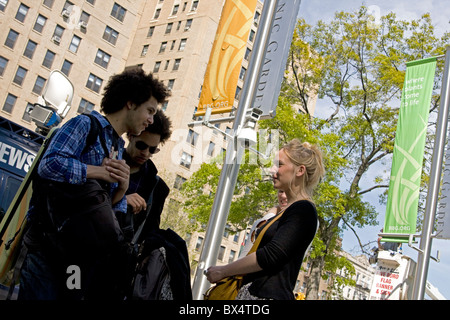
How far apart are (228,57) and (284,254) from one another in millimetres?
7062

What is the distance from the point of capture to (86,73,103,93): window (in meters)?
51.3

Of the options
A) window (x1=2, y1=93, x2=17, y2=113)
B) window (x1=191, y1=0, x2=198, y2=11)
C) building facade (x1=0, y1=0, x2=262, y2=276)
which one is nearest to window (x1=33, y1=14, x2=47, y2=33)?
building facade (x1=0, y1=0, x2=262, y2=276)

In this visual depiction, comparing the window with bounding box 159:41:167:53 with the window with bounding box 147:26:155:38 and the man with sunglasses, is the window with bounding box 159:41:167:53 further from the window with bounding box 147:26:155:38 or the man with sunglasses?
the man with sunglasses

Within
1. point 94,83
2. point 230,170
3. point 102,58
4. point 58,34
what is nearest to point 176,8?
point 102,58

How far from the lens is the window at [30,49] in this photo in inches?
1822

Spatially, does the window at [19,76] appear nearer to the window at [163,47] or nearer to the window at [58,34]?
the window at [58,34]

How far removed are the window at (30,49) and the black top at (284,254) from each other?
157 ft

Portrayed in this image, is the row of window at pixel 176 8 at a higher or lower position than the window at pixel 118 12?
higher

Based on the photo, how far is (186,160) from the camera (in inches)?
2210

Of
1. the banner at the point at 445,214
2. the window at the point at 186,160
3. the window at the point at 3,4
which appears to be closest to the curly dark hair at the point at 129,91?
the banner at the point at 445,214

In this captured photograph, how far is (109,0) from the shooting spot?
53344 millimetres

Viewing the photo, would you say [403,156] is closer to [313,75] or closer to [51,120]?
[51,120]

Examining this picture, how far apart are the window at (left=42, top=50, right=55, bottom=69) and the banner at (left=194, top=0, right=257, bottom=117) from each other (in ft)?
137

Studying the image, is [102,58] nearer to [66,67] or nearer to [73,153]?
[66,67]
